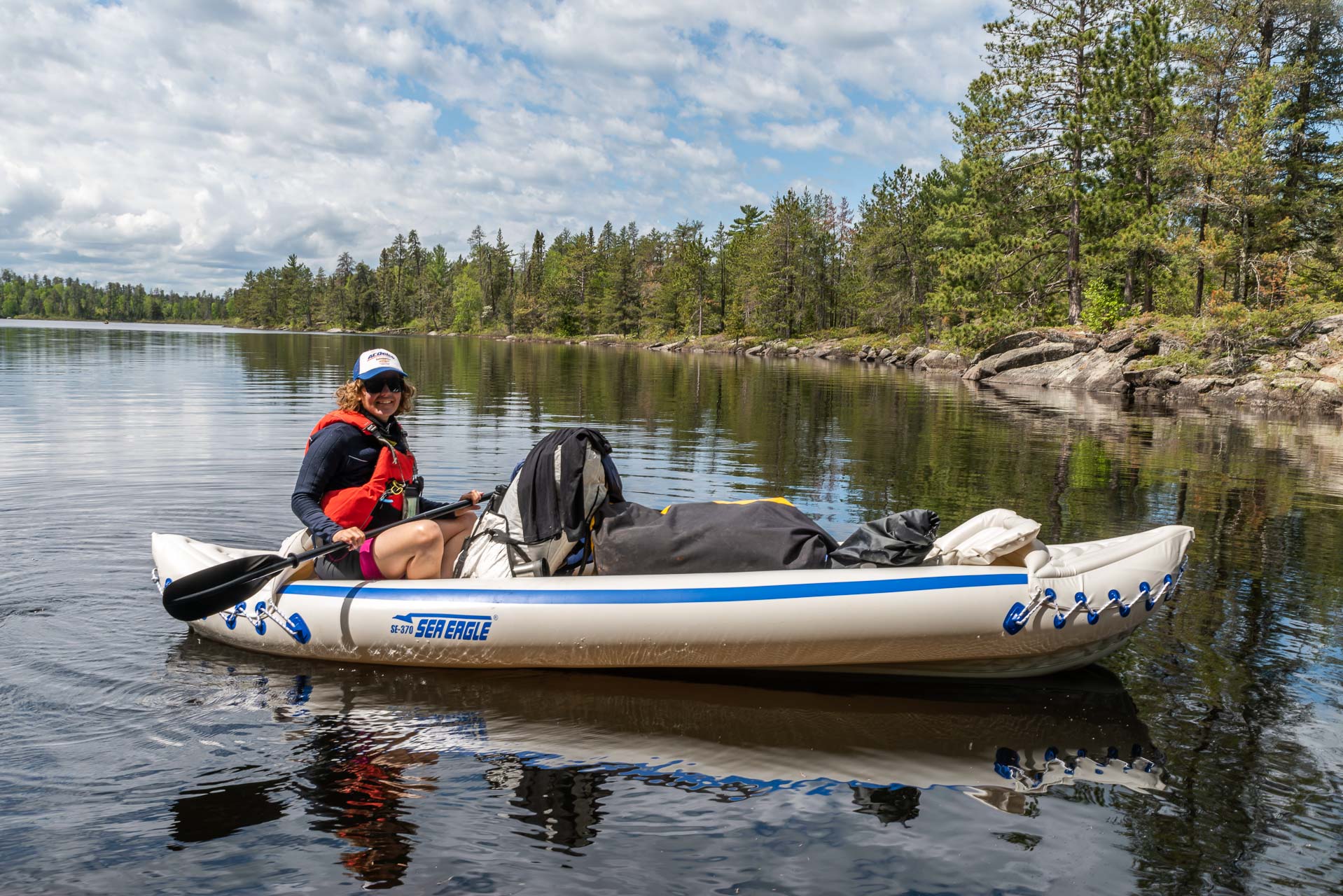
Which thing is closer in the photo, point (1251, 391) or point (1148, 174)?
point (1251, 391)

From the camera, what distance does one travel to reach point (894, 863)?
3.35 meters

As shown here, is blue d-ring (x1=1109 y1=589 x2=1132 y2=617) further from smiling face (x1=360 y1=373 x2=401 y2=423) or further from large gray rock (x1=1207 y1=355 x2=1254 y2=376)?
large gray rock (x1=1207 y1=355 x2=1254 y2=376)

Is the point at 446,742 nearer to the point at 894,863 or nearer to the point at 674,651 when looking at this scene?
the point at 674,651

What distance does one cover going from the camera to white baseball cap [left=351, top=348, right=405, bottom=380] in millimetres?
5254

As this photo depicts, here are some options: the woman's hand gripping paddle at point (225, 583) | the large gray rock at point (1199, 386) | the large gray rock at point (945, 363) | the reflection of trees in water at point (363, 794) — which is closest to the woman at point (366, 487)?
the woman's hand gripping paddle at point (225, 583)

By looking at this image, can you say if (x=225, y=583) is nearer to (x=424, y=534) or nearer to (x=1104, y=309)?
(x=424, y=534)

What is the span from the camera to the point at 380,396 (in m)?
5.35

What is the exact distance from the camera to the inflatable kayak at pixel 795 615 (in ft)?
15.0

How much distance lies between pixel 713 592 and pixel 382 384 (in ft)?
7.97

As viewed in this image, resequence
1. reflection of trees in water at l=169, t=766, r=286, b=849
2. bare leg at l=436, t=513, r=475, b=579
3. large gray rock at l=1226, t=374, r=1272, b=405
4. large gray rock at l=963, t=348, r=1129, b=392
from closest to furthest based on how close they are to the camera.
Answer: reflection of trees in water at l=169, t=766, r=286, b=849
bare leg at l=436, t=513, r=475, b=579
large gray rock at l=1226, t=374, r=1272, b=405
large gray rock at l=963, t=348, r=1129, b=392

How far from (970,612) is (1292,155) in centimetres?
3250

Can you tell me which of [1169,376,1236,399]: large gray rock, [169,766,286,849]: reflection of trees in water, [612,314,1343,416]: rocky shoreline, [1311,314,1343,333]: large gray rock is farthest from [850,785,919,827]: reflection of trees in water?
[1169,376,1236,399]: large gray rock

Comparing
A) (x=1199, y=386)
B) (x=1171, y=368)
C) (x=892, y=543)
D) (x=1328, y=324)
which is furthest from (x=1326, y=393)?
(x=892, y=543)

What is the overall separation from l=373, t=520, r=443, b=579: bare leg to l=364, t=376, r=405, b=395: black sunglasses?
0.86 m
